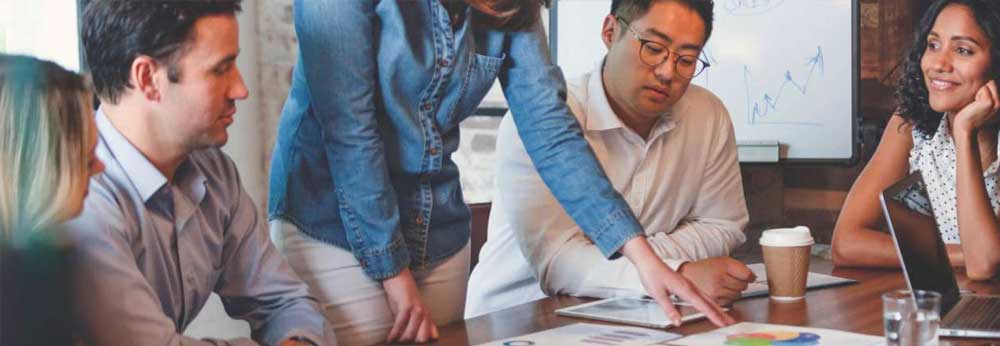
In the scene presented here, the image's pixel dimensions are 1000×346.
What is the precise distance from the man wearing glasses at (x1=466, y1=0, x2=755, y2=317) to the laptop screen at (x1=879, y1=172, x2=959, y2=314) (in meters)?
0.47

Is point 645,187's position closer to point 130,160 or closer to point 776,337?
point 776,337

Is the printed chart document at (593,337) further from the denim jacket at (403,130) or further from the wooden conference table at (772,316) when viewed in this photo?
the denim jacket at (403,130)

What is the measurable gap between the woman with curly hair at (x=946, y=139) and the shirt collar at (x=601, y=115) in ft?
1.39

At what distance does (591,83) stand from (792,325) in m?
0.94

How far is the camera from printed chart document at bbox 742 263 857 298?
1.85 metres

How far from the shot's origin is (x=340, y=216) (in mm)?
1703

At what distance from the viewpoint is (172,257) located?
134 cm

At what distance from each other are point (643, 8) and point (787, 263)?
0.73 m

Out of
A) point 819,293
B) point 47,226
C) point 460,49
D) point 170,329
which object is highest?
point 460,49

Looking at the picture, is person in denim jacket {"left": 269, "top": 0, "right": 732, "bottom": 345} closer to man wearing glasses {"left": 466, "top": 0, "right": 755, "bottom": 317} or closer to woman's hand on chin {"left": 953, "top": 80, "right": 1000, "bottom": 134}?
man wearing glasses {"left": 466, "top": 0, "right": 755, "bottom": 317}

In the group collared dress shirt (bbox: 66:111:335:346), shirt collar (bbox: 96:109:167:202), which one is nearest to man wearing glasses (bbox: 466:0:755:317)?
collared dress shirt (bbox: 66:111:335:346)

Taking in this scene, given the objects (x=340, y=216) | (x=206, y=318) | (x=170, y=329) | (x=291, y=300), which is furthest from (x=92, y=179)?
(x=206, y=318)

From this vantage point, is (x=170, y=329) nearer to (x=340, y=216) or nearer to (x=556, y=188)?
(x=340, y=216)

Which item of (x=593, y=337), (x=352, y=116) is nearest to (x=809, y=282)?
(x=593, y=337)
